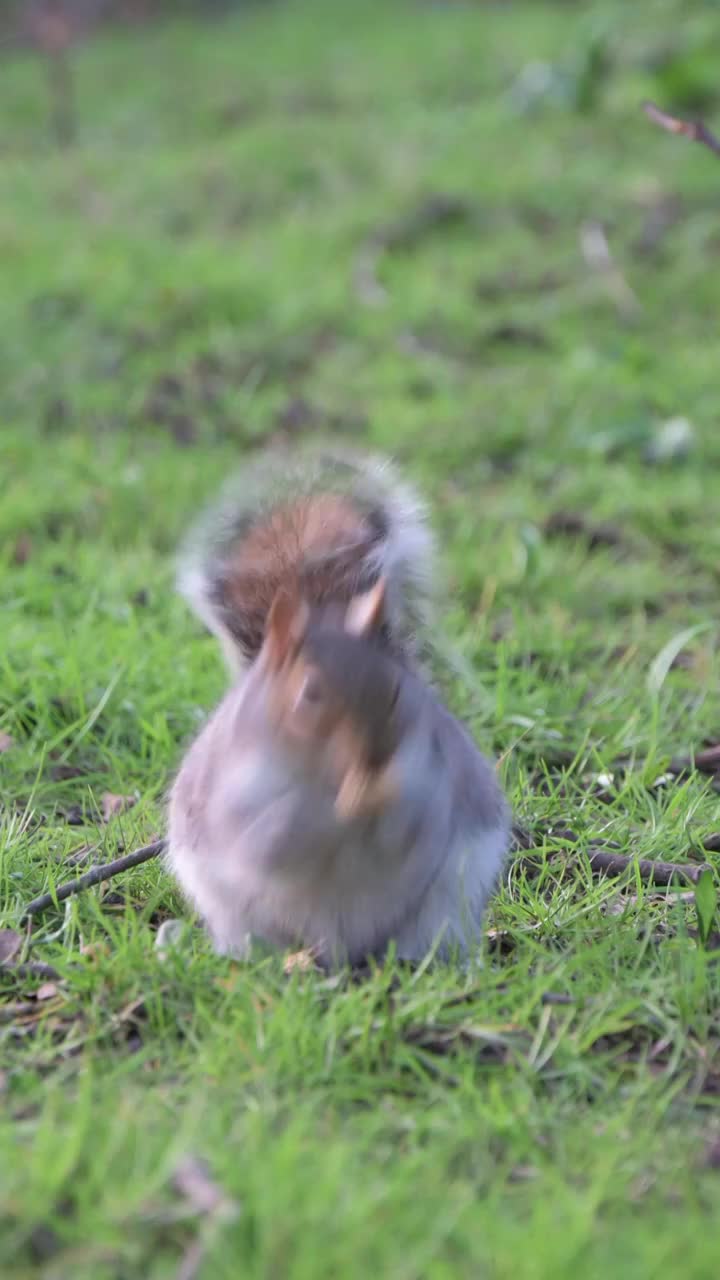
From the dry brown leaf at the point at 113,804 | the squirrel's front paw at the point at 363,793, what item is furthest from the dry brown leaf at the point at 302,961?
the dry brown leaf at the point at 113,804

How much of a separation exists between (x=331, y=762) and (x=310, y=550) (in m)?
0.51

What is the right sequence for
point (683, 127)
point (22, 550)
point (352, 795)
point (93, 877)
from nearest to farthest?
point (352, 795) → point (93, 877) → point (683, 127) → point (22, 550)

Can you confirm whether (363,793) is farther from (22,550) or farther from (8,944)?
(22,550)

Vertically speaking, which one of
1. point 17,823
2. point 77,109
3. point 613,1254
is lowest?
point 77,109

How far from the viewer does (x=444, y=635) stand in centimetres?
339

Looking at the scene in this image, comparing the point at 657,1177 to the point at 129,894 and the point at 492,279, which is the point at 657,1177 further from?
the point at 492,279

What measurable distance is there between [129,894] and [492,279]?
4.36 metres

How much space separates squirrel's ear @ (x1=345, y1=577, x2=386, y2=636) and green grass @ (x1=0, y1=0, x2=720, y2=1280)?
0.46 metres

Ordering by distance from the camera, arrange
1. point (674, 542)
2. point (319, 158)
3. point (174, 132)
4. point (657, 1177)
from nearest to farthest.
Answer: point (657, 1177)
point (674, 542)
point (319, 158)
point (174, 132)

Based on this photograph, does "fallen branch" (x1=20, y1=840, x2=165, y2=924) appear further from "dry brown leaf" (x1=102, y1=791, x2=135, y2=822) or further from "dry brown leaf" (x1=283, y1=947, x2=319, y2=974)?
"dry brown leaf" (x1=283, y1=947, x2=319, y2=974)

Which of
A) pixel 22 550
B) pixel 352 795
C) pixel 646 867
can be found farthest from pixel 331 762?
pixel 22 550

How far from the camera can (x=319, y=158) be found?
26.5 feet

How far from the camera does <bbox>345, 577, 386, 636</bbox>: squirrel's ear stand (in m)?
1.94

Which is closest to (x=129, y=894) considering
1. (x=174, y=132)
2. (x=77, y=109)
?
(x=174, y=132)
